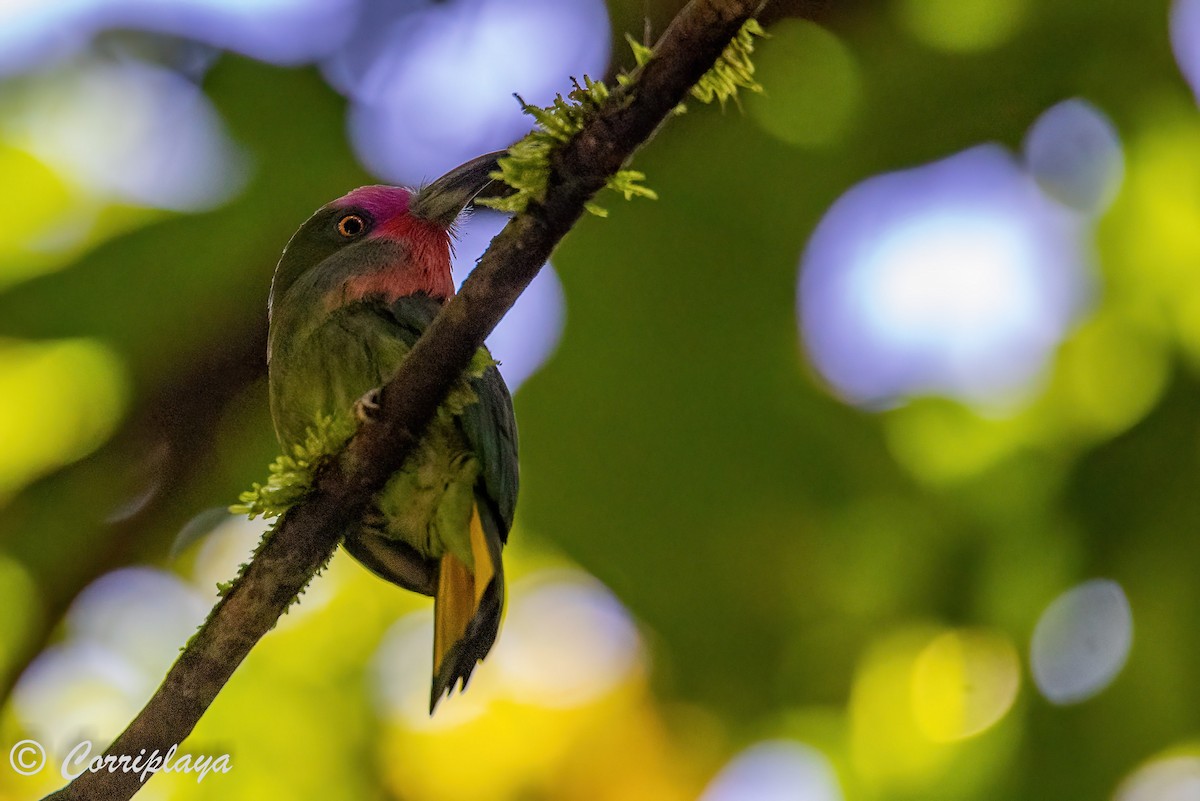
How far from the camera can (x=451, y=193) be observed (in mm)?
3240

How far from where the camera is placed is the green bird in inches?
112

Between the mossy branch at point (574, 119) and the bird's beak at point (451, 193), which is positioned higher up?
the mossy branch at point (574, 119)

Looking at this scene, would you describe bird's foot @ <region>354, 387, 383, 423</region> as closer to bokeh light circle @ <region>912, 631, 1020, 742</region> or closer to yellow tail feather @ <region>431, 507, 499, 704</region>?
yellow tail feather @ <region>431, 507, 499, 704</region>

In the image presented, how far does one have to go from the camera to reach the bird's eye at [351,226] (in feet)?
11.1

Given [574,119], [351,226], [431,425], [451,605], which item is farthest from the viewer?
[351,226]

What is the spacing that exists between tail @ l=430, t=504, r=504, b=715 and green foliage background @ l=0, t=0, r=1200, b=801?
1270 mm

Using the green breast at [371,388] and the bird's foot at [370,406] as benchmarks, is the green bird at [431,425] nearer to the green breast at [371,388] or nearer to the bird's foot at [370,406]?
the green breast at [371,388]

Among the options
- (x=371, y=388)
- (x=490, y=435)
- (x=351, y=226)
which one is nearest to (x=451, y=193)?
(x=351, y=226)

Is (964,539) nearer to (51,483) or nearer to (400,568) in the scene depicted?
(400,568)

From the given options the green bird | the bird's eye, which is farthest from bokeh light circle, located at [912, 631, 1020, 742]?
the bird's eye
